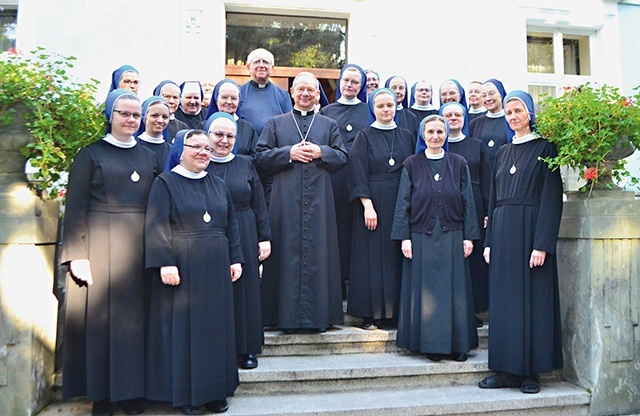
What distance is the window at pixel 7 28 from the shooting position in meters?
7.68

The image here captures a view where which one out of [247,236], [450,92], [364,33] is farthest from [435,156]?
[364,33]

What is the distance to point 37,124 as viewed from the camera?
3.61m

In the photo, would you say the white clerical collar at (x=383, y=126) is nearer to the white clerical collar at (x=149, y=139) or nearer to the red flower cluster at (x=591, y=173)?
the red flower cluster at (x=591, y=173)

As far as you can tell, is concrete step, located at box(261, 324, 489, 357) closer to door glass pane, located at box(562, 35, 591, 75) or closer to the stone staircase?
the stone staircase

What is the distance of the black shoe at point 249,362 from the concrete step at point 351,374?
48 millimetres

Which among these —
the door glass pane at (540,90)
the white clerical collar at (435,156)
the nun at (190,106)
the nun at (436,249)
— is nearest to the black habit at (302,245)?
the nun at (436,249)

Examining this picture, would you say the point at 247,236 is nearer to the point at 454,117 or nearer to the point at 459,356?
the point at 459,356

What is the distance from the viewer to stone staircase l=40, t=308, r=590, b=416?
3.79 meters

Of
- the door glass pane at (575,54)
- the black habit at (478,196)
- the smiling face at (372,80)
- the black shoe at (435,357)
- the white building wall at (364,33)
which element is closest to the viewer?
the black shoe at (435,357)

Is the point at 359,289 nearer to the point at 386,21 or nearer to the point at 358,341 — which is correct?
the point at 358,341

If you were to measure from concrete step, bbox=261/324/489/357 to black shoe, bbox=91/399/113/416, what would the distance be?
1288mm

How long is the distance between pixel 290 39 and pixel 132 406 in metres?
6.25

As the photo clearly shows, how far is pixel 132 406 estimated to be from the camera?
3.57 meters

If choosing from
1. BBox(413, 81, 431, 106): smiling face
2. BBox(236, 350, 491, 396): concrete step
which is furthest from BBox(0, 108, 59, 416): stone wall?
BBox(413, 81, 431, 106): smiling face
